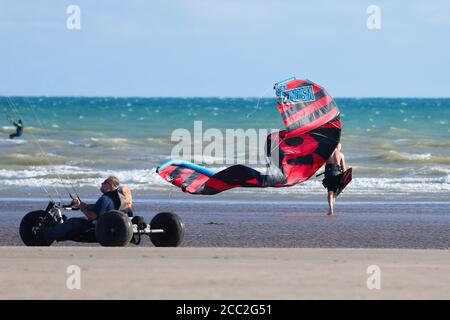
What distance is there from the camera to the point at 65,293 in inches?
338

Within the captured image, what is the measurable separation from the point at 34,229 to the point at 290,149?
5519 millimetres

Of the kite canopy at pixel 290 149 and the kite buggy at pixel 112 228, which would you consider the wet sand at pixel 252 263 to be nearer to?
the kite buggy at pixel 112 228

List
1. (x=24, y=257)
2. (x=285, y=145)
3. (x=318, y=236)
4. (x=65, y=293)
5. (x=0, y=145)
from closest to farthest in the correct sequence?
1. (x=65, y=293)
2. (x=24, y=257)
3. (x=318, y=236)
4. (x=285, y=145)
5. (x=0, y=145)

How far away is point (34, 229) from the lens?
12.7 metres

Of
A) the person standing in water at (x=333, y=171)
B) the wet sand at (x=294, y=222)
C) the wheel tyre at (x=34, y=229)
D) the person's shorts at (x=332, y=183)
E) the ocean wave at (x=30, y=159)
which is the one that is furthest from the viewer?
the ocean wave at (x=30, y=159)

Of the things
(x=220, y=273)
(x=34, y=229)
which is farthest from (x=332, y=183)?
(x=220, y=273)

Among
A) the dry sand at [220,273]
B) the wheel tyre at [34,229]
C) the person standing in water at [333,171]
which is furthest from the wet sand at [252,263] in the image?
the person standing in water at [333,171]

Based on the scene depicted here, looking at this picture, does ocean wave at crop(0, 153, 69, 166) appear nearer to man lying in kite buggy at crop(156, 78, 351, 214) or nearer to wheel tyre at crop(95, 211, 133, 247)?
man lying in kite buggy at crop(156, 78, 351, 214)

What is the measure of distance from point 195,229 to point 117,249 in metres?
4.12

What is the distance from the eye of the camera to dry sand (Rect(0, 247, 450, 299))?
8609 millimetres

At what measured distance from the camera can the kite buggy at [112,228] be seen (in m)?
12.0

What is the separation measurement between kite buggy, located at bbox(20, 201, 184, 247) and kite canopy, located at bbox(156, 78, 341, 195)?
3.14 metres
